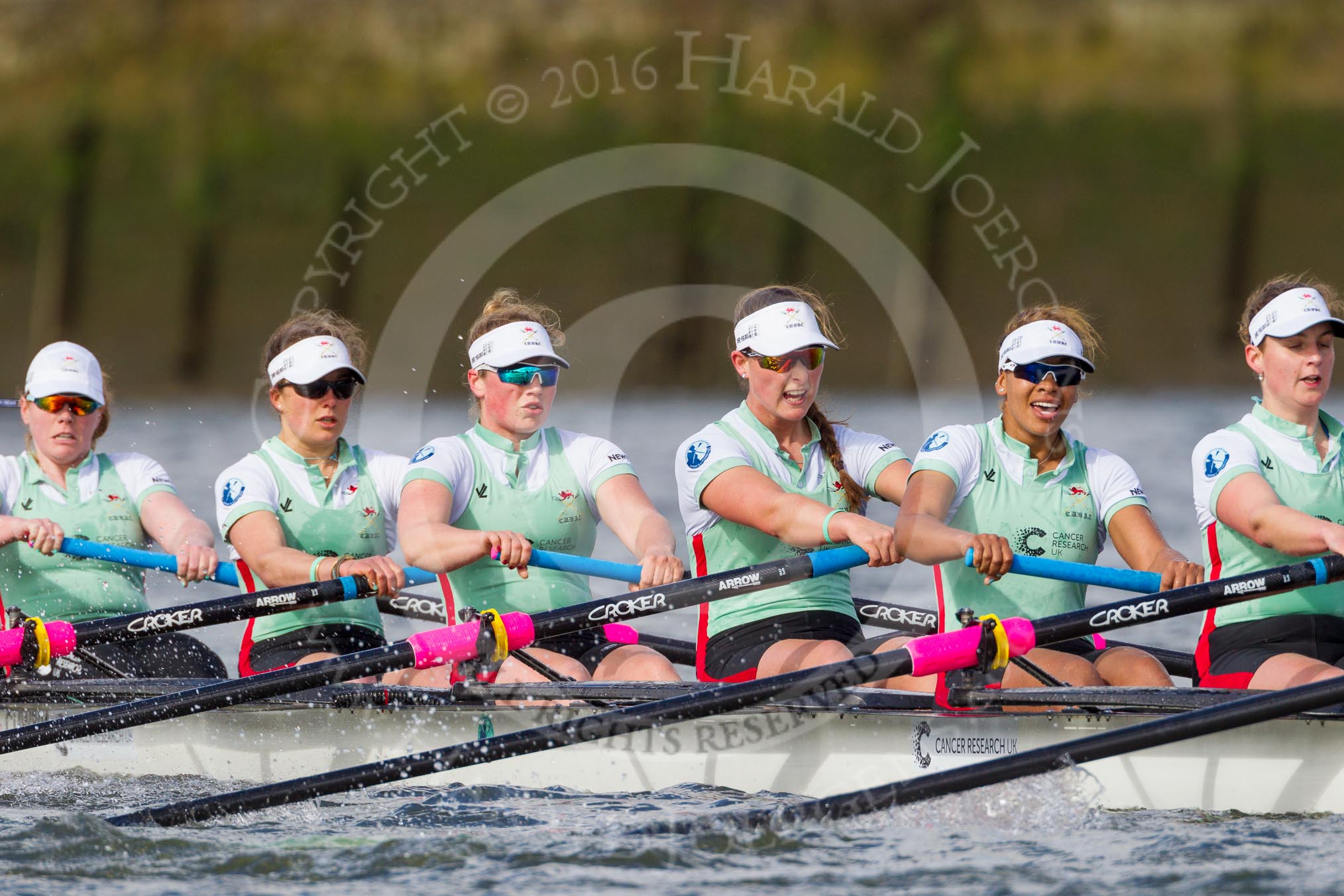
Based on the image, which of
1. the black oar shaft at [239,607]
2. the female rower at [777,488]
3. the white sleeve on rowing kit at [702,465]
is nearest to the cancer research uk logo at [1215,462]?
the female rower at [777,488]

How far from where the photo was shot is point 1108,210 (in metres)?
23.6

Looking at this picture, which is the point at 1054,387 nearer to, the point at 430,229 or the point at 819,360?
the point at 819,360

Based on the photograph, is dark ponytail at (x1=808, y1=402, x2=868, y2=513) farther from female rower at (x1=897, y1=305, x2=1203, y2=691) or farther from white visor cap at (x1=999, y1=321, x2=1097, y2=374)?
white visor cap at (x1=999, y1=321, x2=1097, y2=374)

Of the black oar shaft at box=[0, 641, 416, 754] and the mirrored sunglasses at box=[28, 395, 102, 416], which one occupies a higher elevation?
the mirrored sunglasses at box=[28, 395, 102, 416]

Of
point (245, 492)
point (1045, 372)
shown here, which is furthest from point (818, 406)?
point (245, 492)

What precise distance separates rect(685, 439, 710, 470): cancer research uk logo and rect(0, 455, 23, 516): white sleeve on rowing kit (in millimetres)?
3056

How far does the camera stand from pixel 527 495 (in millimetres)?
5777

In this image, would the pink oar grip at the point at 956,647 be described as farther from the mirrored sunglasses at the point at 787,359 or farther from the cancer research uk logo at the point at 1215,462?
the mirrored sunglasses at the point at 787,359

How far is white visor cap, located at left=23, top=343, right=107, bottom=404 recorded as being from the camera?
657 centimetres

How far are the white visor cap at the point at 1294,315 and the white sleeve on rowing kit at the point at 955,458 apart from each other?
983 mm

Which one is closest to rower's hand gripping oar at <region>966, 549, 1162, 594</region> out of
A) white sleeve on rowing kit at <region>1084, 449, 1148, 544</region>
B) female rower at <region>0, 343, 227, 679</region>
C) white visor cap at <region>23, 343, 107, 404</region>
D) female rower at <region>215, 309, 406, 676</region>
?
white sleeve on rowing kit at <region>1084, 449, 1148, 544</region>

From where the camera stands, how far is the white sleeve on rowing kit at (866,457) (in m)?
5.60

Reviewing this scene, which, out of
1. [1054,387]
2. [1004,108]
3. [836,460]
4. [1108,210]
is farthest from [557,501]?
[1108,210]

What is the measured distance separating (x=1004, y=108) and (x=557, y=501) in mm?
17457
